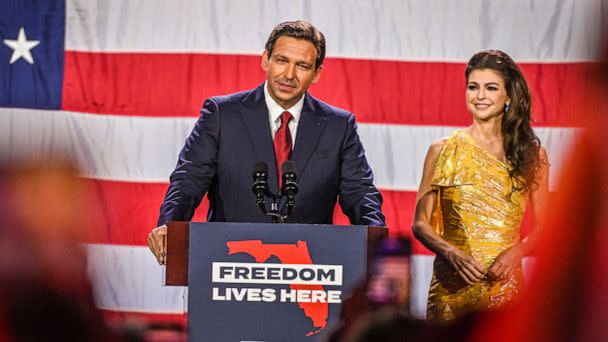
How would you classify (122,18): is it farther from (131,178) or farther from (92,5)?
(131,178)

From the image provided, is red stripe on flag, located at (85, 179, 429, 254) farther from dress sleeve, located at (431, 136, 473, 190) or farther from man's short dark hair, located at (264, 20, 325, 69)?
man's short dark hair, located at (264, 20, 325, 69)

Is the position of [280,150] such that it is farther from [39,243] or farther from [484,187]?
[39,243]

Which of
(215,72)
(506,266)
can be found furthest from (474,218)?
(215,72)

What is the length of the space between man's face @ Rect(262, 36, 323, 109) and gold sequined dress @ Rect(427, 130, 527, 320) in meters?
0.59

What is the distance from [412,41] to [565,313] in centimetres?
368

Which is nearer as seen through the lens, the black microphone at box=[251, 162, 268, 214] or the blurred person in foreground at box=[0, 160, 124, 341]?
the blurred person in foreground at box=[0, 160, 124, 341]

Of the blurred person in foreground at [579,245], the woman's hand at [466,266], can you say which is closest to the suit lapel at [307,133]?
the woman's hand at [466,266]

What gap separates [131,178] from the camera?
154 inches

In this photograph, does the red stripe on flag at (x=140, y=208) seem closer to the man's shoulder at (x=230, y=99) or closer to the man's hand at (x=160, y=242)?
the man's shoulder at (x=230, y=99)

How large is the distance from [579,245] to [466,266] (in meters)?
2.52

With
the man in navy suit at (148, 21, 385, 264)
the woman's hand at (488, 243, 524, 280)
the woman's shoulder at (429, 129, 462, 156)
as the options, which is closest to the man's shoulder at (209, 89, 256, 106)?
the man in navy suit at (148, 21, 385, 264)

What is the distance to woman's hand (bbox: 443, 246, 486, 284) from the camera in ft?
9.07

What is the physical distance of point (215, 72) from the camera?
155 inches

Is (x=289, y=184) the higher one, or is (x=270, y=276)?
(x=289, y=184)
